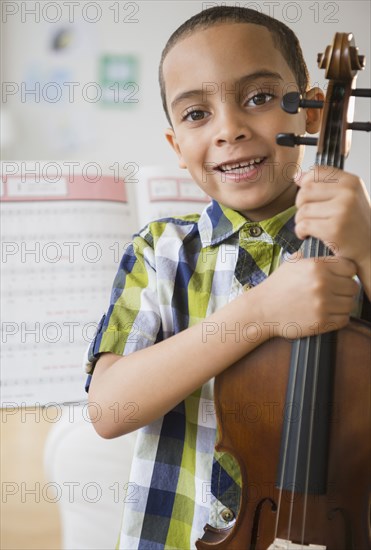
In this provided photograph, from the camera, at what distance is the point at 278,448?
720 millimetres

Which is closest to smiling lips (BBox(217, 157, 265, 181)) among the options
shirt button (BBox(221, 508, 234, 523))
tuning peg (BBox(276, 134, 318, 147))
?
tuning peg (BBox(276, 134, 318, 147))

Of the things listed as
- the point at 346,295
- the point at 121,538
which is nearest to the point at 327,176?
the point at 346,295

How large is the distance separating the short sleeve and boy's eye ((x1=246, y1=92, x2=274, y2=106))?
0.21 meters

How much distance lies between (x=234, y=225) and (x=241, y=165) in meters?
0.08

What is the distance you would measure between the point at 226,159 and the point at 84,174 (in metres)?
0.78

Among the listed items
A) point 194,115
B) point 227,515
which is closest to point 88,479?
point 227,515

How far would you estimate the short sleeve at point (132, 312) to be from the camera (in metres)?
0.84

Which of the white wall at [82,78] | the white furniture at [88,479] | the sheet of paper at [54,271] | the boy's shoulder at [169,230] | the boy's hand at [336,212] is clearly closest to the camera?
the boy's hand at [336,212]

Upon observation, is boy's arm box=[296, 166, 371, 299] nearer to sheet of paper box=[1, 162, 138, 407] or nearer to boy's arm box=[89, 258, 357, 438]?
boy's arm box=[89, 258, 357, 438]

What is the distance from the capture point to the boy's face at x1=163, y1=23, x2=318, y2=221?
821 mm

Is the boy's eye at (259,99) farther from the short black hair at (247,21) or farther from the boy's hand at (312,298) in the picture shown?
the boy's hand at (312,298)

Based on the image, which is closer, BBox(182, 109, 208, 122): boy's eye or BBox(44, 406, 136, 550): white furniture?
BBox(182, 109, 208, 122): boy's eye

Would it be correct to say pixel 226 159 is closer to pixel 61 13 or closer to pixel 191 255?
pixel 191 255

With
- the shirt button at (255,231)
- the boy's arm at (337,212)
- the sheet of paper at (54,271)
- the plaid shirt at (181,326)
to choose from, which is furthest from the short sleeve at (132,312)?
the sheet of paper at (54,271)
